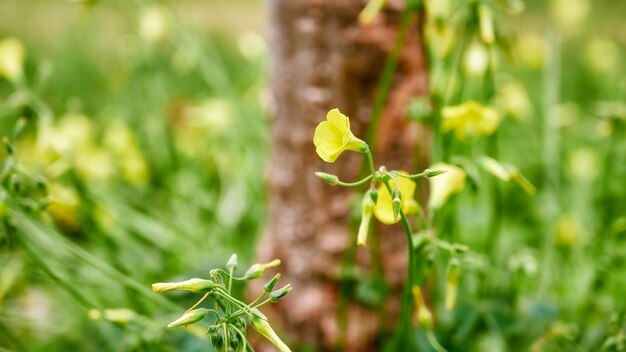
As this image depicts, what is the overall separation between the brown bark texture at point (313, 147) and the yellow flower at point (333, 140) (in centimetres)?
42

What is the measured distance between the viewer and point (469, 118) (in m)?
1.08

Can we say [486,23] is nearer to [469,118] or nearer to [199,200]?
[469,118]

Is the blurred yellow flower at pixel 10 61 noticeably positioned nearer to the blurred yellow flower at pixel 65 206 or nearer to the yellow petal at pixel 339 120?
the blurred yellow flower at pixel 65 206

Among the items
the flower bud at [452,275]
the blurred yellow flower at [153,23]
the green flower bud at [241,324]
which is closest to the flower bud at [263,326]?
the green flower bud at [241,324]

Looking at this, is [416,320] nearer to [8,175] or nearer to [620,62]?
[8,175]

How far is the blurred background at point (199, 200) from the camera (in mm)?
1176

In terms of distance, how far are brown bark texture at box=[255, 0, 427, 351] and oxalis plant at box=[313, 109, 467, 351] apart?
0.56 feet

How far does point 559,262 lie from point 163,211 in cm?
114

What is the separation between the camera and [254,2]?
157 inches

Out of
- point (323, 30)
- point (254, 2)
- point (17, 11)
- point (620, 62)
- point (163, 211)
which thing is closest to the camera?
point (323, 30)

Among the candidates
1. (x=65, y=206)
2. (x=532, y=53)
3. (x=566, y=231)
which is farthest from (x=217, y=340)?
(x=532, y=53)

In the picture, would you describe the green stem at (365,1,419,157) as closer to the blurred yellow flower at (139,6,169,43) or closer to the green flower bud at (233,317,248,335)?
the green flower bud at (233,317,248,335)

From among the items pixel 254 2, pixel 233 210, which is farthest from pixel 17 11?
pixel 233 210

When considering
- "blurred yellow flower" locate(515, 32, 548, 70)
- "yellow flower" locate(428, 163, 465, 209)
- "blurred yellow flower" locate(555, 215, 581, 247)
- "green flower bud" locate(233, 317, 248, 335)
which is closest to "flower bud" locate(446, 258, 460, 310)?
"yellow flower" locate(428, 163, 465, 209)
